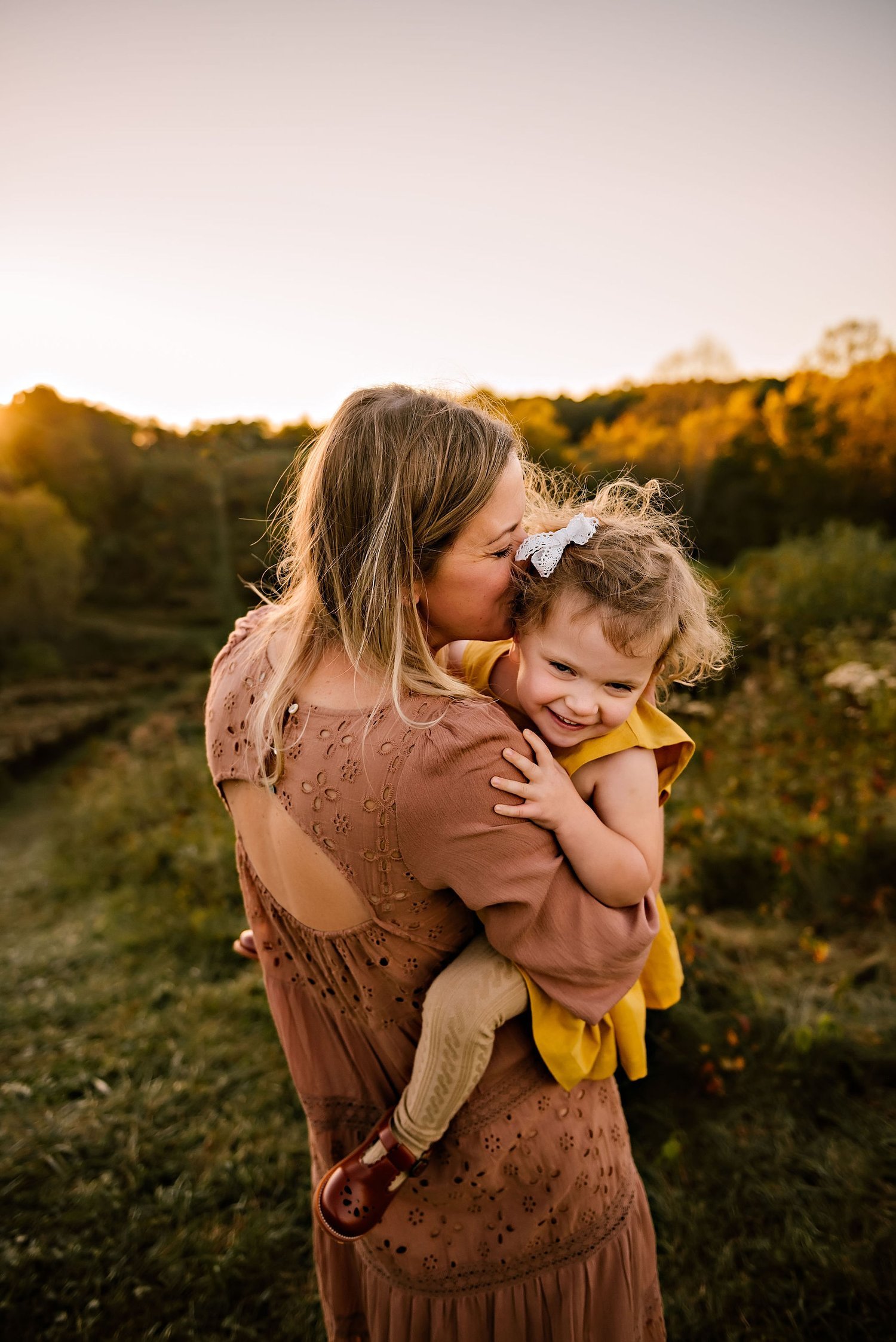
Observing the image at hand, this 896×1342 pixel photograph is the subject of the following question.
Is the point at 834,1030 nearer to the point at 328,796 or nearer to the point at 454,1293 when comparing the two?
the point at 454,1293

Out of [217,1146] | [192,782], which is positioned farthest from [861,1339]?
[192,782]

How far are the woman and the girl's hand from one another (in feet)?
0.07

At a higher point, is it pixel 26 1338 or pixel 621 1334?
pixel 621 1334

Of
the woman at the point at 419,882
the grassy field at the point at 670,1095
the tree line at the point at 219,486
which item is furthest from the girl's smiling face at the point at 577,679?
the tree line at the point at 219,486

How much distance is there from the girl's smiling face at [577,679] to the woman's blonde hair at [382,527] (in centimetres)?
26

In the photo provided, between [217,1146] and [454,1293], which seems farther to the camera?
→ [217,1146]

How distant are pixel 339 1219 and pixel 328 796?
0.69m

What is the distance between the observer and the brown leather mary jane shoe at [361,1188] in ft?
3.88

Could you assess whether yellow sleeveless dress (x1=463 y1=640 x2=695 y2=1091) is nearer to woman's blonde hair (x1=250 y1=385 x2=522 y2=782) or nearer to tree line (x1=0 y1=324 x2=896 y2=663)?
woman's blonde hair (x1=250 y1=385 x2=522 y2=782)

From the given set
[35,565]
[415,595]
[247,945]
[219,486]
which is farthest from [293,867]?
[35,565]

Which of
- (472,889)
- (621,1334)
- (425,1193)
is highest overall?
(472,889)

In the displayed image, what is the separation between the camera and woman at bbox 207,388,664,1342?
1096mm

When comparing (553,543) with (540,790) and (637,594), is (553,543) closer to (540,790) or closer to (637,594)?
(637,594)

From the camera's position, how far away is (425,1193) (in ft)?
4.35
